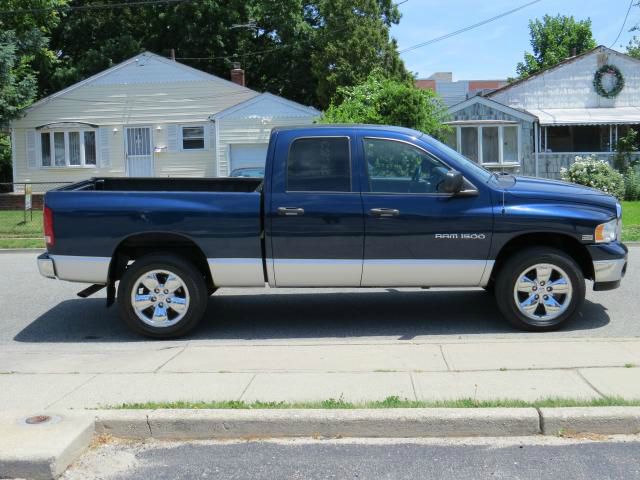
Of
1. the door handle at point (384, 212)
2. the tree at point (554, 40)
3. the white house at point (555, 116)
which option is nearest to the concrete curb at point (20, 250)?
the door handle at point (384, 212)

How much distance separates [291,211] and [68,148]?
79.1ft

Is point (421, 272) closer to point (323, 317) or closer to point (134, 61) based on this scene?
point (323, 317)

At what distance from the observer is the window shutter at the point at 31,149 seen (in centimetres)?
2903

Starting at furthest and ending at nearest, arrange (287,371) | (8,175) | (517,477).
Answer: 1. (8,175)
2. (287,371)
3. (517,477)

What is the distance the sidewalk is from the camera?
5.36m

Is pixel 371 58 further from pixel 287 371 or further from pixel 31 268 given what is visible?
pixel 287 371

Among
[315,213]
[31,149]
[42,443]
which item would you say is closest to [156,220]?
[315,213]

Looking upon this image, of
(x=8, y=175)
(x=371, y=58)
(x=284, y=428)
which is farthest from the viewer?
(x=8, y=175)

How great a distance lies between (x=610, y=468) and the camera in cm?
425

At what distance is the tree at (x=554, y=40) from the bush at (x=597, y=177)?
33511mm

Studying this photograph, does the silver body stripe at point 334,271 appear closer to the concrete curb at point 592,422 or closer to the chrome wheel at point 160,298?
the chrome wheel at point 160,298

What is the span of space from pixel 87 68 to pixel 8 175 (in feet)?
21.9

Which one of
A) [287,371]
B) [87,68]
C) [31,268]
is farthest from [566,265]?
[87,68]

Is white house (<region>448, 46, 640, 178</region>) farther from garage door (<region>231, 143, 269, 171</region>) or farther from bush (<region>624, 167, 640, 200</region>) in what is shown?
garage door (<region>231, 143, 269, 171</region>)
